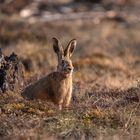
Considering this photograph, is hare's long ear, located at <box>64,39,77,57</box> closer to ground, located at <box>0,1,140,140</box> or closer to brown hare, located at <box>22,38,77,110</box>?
brown hare, located at <box>22,38,77,110</box>

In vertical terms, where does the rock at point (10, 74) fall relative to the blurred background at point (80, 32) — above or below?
below

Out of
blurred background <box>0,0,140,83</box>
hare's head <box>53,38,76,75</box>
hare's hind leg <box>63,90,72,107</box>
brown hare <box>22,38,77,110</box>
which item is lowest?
hare's hind leg <box>63,90,72,107</box>

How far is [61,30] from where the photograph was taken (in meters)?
29.4

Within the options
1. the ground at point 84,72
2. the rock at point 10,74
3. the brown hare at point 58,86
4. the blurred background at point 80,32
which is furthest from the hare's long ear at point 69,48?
the blurred background at point 80,32

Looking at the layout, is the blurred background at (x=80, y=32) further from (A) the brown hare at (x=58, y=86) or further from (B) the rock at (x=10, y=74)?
(A) the brown hare at (x=58, y=86)

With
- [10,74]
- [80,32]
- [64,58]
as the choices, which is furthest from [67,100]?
[80,32]

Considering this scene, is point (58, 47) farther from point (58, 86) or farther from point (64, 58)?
point (58, 86)

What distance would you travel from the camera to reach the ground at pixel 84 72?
400 inches

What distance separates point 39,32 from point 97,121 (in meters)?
A: 16.6

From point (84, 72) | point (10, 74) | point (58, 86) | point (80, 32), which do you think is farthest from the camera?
point (80, 32)

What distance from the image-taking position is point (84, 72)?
17.7 m

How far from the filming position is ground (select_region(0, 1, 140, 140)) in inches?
400

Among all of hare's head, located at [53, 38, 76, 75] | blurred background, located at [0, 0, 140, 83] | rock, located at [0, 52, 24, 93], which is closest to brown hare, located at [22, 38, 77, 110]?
hare's head, located at [53, 38, 76, 75]

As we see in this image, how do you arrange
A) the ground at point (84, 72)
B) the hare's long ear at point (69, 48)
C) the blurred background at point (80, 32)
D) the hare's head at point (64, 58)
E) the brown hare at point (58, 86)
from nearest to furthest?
1. the ground at point (84, 72)
2. the hare's head at point (64, 58)
3. the brown hare at point (58, 86)
4. the hare's long ear at point (69, 48)
5. the blurred background at point (80, 32)
